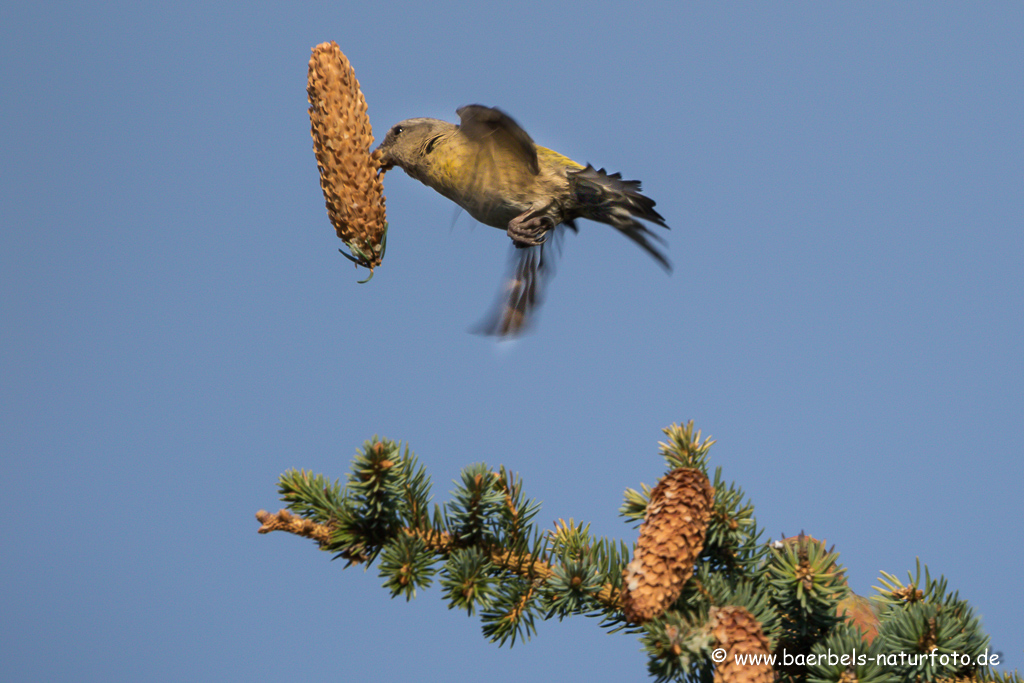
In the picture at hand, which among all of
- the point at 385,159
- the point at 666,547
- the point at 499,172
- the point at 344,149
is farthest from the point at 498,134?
the point at 666,547

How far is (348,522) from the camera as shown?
1.23m

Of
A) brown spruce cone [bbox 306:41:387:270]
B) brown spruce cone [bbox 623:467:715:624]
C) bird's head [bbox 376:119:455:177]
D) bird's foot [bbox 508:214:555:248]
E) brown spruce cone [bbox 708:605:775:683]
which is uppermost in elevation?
bird's head [bbox 376:119:455:177]

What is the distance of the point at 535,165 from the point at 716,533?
1169mm

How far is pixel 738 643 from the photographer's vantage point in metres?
1.05

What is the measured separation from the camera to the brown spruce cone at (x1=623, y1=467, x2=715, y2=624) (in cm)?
110

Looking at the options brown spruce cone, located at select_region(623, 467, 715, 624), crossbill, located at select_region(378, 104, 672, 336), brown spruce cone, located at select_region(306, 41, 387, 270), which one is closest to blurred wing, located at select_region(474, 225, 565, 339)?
crossbill, located at select_region(378, 104, 672, 336)

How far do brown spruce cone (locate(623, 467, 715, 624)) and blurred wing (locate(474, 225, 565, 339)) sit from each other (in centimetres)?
101

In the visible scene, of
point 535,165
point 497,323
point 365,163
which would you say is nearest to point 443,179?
point 535,165

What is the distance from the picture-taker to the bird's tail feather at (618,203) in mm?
2102

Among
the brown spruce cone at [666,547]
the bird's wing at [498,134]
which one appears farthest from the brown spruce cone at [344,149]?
the brown spruce cone at [666,547]

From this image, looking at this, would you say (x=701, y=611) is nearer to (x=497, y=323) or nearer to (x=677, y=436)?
(x=677, y=436)

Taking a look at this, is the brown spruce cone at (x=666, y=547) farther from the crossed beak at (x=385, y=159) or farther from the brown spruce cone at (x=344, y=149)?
the crossed beak at (x=385, y=159)

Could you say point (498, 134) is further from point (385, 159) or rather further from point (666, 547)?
point (666, 547)

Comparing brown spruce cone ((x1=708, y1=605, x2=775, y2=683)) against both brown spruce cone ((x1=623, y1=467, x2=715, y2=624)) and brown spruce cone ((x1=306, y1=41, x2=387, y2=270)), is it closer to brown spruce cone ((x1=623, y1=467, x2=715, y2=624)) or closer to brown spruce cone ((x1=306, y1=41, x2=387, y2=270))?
brown spruce cone ((x1=623, y1=467, x2=715, y2=624))
